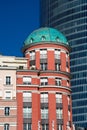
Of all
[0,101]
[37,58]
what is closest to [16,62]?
[37,58]

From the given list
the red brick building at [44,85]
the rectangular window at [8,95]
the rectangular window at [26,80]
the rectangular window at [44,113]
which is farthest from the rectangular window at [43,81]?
the rectangular window at [8,95]

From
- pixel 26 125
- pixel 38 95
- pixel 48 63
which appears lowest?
pixel 26 125

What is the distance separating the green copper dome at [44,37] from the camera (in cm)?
11869

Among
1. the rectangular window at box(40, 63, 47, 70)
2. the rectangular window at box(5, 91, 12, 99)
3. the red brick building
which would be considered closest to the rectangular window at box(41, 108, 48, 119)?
the red brick building

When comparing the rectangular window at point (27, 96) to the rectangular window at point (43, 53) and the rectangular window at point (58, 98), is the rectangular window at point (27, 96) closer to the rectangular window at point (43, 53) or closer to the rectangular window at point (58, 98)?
the rectangular window at point (58, 98)

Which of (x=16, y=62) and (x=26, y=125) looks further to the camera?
(x=16, y=62)

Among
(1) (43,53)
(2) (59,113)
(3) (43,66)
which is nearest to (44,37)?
(1) (43,53)

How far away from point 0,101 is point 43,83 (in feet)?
39.7

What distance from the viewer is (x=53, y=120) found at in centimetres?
10994

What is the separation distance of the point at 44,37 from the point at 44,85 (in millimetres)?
13854

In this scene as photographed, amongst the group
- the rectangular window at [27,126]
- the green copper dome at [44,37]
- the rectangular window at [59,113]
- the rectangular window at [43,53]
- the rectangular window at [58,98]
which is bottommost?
the rectangular window at [27,126]

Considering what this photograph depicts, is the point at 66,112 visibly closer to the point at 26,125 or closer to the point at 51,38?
the point at 26,125

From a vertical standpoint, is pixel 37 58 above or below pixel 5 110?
above

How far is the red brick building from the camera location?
11038cm
